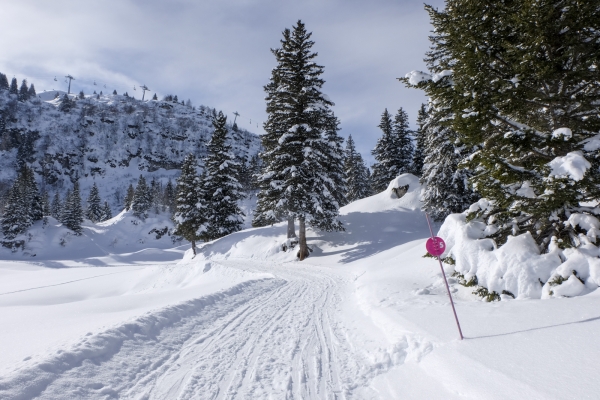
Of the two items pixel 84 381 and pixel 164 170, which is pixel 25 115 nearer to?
pixel 164 170

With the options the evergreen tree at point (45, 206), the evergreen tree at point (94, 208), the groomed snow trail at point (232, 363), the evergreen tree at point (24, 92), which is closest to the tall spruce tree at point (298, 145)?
the groomed snow trail at point (232, 363)

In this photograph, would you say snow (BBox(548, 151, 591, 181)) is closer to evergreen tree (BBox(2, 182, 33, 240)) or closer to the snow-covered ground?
the snow-covered ground

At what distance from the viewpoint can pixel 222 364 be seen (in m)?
5.14

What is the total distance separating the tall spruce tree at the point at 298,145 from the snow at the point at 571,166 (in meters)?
15.1

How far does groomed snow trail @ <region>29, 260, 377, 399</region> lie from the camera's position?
13.8ft

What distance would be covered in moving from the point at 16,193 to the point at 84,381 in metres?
69.1

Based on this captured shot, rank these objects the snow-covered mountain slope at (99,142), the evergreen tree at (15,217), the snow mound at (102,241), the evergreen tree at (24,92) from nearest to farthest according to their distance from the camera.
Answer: the snow mound at (102,241) → the evergreen tree at (15,217) → the snow-covered mountain slope at (99,142) → the evergreen tree at (24,92)

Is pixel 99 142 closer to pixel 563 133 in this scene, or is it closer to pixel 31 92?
pixel 31 92

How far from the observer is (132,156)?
6299 inches

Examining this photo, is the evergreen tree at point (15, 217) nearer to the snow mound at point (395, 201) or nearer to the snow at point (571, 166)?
the snow mound at point (395, 201)

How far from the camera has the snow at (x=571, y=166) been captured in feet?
18.4

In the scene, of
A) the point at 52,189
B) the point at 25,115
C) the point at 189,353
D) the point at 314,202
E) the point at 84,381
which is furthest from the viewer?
the point at 25,115

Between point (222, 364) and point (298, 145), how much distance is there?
58.8 ft

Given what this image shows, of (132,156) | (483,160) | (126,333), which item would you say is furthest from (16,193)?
(132,156)
